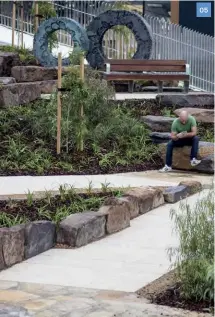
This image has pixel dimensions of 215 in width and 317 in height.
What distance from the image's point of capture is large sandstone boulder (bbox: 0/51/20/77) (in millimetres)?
23375

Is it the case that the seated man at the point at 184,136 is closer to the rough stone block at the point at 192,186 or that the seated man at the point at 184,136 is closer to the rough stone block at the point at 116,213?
the rough stone block at the point at 192,186

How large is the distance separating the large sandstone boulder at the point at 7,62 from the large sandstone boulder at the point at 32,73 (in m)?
0.26

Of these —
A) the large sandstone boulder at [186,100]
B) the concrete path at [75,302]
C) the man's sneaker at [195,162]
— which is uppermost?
the large sandstone boulder at [186,100]

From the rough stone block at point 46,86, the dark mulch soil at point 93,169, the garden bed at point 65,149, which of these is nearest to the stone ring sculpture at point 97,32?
the rough stone block at point 46,86

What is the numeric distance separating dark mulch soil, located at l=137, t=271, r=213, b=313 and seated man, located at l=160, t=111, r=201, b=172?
7430 millimetres

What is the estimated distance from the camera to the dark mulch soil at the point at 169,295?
7.67m

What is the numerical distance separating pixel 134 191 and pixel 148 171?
393 cm

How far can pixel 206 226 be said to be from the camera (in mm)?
8203

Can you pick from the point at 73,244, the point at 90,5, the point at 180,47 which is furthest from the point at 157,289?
the point at 90,5

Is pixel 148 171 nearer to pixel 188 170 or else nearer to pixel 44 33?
pixel 188 170

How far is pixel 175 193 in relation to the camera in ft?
43.5

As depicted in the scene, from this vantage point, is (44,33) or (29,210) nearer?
(29,210)

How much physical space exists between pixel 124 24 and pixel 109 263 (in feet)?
60.0

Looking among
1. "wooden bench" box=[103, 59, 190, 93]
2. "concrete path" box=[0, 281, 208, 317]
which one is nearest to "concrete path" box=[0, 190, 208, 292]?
"concrete path" box=[0, 281, 208, 317]
